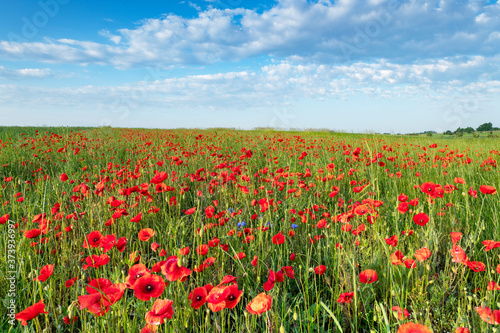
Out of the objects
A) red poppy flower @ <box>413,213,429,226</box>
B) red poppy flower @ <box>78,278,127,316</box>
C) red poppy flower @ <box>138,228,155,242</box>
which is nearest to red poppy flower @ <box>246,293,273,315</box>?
red poppy flower @ <box>78,278,127,316</box>

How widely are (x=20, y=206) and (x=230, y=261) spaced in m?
2.55

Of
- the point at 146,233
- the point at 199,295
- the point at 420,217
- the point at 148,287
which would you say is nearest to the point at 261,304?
the point at 199,295

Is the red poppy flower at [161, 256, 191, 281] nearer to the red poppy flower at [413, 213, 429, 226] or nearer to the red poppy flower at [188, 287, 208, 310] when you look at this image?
the red poppy flower at [188, 287, 208, 310]

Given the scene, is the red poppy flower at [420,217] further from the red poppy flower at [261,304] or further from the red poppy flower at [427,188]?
the red poppy flower at [261,304]

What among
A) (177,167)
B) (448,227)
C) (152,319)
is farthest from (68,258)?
(448,227)

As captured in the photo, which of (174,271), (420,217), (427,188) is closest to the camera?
(174,271)

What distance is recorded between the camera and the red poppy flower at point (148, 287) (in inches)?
38.6

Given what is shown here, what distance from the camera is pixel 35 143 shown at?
320 inches

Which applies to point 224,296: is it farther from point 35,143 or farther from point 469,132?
point 469,132

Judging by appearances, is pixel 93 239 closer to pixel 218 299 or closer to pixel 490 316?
pixel 218 299

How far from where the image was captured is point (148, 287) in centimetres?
102

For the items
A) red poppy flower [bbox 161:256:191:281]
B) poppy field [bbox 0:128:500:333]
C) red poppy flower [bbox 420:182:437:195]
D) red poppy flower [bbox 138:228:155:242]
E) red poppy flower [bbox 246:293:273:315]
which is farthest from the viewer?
red poppy flower [bbox 420:182:437:195]

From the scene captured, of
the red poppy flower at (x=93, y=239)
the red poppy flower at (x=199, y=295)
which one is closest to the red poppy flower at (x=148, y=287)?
the red poppy flower at (x=199, y=295)

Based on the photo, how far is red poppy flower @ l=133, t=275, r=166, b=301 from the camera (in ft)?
3.22
